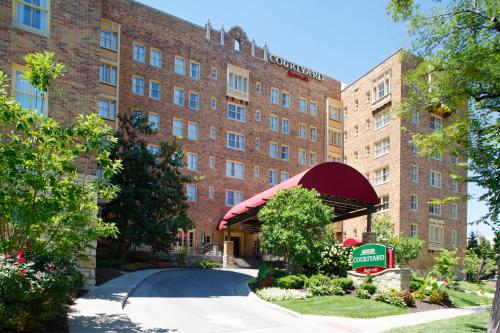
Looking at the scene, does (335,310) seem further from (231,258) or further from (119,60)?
(119,60)

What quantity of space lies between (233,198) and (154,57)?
14.3m

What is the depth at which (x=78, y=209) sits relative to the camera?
1155 centimetres

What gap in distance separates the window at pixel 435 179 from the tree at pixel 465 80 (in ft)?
90.4

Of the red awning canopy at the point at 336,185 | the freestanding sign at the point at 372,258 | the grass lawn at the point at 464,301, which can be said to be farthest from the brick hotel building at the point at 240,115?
the freestanding sign at the point at 372,258

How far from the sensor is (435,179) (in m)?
43.3

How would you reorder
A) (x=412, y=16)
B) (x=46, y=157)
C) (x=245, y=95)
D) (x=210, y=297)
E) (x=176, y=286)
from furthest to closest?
(x=245, y=95) < (x=176, y=286) < (x=210, y=297) < (x=412, y=16) < (x=46, y=157)

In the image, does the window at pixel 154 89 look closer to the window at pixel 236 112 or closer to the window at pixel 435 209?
the window at pixel 236 112

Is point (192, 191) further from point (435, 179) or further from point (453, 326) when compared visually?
point (453, 326)

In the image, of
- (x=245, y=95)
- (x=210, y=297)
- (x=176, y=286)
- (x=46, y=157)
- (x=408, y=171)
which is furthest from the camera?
(x=245, y=95)

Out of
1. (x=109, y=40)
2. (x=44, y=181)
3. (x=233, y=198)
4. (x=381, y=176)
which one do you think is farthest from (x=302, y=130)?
(x=44, y=181)

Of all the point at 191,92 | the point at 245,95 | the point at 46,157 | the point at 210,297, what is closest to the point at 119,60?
the point at 191,92

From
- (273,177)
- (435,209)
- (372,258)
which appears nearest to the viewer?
(372,258)

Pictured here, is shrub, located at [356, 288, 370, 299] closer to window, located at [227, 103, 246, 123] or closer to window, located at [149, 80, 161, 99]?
window, located at [149, 80, 161, 99]

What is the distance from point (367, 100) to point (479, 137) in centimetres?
3213
